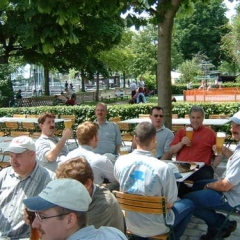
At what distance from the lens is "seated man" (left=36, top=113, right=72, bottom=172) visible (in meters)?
4.82

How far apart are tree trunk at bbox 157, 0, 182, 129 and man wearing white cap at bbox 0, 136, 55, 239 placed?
3901mm

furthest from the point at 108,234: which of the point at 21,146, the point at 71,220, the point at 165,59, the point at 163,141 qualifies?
the point at 165,59

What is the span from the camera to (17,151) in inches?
144

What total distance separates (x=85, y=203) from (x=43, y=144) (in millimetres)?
3084

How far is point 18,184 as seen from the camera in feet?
11.9

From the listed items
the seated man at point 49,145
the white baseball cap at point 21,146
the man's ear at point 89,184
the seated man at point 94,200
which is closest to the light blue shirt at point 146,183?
the seated man at point 94,200

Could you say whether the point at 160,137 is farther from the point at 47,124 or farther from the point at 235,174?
the point at 235,174

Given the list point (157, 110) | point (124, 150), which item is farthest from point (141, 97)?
point (124, 150)

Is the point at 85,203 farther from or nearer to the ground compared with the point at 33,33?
nearer to the ground

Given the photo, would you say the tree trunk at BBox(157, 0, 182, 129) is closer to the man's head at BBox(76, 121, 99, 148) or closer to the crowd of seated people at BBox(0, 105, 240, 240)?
the crowd of seated people at BBox(0, 105, 240, 240)

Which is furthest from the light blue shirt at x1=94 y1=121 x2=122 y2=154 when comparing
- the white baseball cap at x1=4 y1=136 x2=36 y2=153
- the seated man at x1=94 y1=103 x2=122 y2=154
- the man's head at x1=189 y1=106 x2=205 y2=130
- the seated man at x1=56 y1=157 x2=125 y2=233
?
the seated man at x1=56 y1=157 x2=125 y2=233

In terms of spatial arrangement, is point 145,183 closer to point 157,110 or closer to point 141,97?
point 157,110

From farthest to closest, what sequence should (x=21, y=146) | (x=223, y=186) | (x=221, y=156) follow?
(x=221, y=156) < (x=223, y=186) < (x=21, y=146)

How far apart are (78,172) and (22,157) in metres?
0.89
